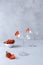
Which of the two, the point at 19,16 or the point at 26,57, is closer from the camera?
the point at 26,57

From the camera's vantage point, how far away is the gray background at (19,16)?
1.96 m

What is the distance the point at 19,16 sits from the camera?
1.98 metres

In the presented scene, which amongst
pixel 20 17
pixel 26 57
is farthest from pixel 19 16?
pixel 26 57

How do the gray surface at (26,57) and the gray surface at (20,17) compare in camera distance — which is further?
the gray surface at (20,17)

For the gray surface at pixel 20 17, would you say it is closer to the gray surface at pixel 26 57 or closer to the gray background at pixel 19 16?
the gray background at pixel 19 16

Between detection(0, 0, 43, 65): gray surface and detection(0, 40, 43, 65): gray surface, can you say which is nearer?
detection(0, 40, 43, 65): gray surface

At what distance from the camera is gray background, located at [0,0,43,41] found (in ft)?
6.43

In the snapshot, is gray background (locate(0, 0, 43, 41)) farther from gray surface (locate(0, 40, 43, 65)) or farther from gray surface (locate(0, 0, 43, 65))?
gray surface (locate(0, 40, 43, 65))

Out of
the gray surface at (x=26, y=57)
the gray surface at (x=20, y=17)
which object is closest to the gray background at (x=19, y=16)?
the gray surface at (x=20, y=17)

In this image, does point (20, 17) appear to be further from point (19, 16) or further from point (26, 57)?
point (26, 57)

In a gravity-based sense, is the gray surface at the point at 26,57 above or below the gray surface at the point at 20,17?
below

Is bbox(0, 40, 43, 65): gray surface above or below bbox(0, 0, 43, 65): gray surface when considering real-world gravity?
below

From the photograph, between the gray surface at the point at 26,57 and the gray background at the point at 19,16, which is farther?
the gray background at the point at 19,16

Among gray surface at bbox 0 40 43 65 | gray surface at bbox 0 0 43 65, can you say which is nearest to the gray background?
gray surface at bbox 0 0 43 65
